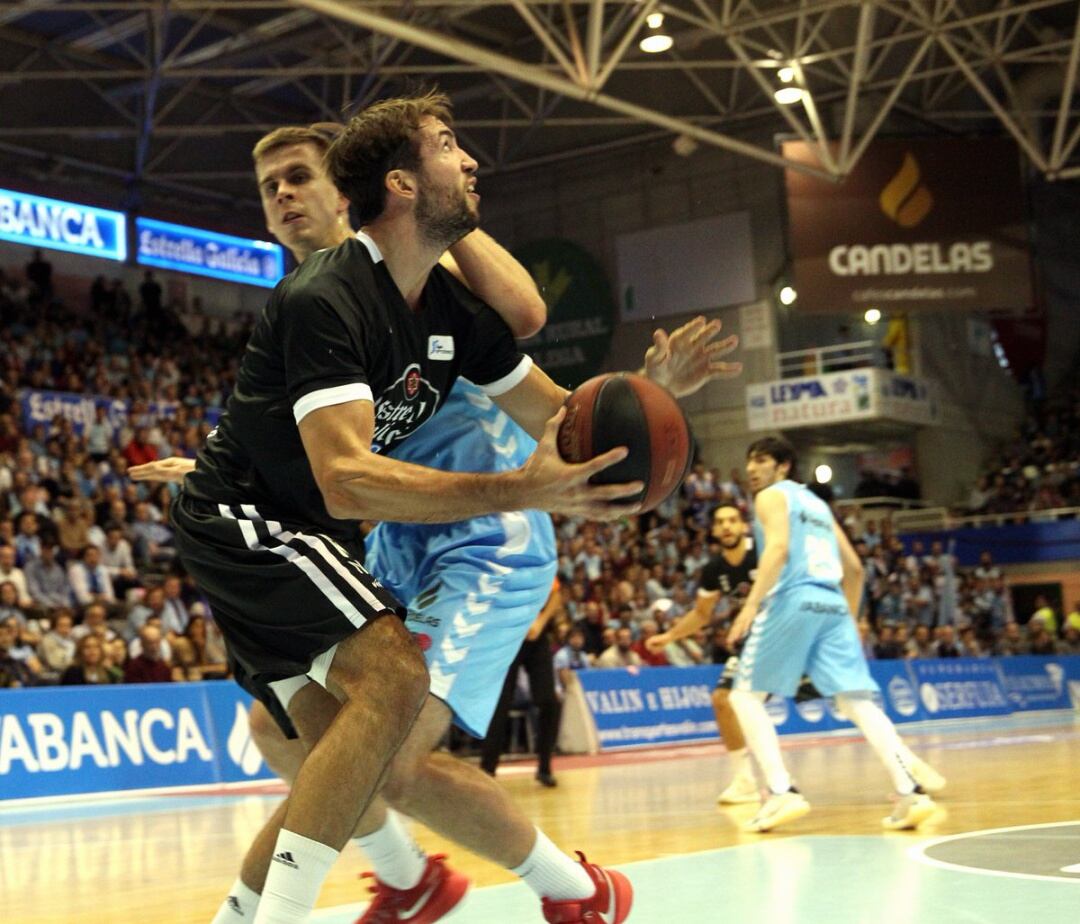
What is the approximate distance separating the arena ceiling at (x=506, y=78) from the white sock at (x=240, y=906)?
15.2 m

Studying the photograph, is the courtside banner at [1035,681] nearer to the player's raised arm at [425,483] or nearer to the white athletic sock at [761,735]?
the white athletic sock at [761,735]

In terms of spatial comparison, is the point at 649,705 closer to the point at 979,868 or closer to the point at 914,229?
the point at 979,868

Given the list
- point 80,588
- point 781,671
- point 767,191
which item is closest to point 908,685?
point 80,588

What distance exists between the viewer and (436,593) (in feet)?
12.6

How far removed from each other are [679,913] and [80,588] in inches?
413

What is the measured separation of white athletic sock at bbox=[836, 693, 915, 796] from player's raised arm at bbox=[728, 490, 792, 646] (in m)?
0.61

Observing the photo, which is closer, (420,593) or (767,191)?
(420,593)

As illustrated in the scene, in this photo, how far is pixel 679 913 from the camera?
4289 mm

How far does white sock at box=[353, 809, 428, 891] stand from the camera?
361 centimetres

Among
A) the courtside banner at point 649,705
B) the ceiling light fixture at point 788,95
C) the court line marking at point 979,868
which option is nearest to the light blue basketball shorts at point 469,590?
the court line marking at point 979,868

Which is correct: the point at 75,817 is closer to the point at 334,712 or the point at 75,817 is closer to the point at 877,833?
the point at 877,833

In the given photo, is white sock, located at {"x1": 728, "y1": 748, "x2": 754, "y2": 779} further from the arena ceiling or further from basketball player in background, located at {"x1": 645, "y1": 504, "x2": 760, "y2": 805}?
the arena ceiling

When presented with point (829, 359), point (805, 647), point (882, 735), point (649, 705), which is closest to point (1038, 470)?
point (829, 359)

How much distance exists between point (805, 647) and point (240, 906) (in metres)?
4.62
